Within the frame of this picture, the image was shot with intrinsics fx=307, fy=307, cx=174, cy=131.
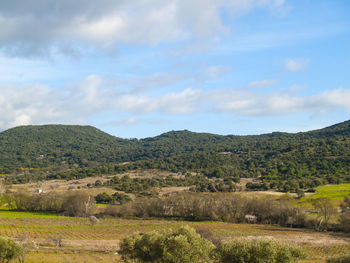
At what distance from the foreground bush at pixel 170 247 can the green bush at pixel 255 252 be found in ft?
8.75

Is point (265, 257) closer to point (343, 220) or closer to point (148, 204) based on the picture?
point (343, 220)

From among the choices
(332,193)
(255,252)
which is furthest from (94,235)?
(332,193)

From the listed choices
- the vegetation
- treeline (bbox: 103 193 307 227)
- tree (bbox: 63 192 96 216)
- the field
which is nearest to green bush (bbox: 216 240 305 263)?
the vegetation

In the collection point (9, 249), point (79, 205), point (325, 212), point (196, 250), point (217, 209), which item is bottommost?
point (325, 212)

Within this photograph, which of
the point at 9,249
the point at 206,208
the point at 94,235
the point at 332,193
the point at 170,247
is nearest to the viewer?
the point at 170,247

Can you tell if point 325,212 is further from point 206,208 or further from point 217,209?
point 206,208

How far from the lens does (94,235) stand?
63562mm

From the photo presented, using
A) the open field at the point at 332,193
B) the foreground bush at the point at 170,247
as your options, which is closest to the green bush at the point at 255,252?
the foreground bush at the point at 170,247

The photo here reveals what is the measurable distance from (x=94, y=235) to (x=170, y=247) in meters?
40.3

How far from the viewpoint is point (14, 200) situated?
101500 mm

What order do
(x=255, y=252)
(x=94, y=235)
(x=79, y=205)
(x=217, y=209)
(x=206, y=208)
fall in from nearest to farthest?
(x=255, y=252), (x=94, y=235), (x=217, y=209), (x=206, y=208), (x=79, y=205)

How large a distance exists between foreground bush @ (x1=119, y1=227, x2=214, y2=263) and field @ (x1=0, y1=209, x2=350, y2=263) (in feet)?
30.9

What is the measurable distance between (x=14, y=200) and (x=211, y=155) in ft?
366

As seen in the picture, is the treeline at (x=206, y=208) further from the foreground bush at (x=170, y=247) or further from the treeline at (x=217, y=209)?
the foreground bush at (x=170, y=247)
